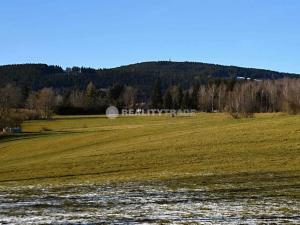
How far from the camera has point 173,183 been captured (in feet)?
82.5

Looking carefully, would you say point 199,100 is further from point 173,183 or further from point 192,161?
point 173,183

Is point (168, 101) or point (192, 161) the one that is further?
point (168, 101)

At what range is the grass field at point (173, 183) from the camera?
1573 centimetres

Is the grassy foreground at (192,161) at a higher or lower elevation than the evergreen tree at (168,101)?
lower

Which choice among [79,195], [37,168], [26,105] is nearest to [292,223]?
[79,195]

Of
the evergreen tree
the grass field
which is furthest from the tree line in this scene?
the grass field

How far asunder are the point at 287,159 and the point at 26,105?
16068cm

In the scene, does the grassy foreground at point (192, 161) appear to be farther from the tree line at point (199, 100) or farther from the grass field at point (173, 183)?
the tree line at point (199, 100)

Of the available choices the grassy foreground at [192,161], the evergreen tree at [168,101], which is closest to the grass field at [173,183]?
the grassy foreground at [192,161]

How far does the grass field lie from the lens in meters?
15.7

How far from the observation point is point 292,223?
14164 mm

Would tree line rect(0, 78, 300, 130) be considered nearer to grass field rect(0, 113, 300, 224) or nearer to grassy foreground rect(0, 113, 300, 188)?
grassy foreground rect(0, 113, 300, 188)

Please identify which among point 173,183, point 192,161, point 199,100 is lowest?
point 192,161

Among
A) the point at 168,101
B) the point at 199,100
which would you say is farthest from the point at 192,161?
the point at 168,101
